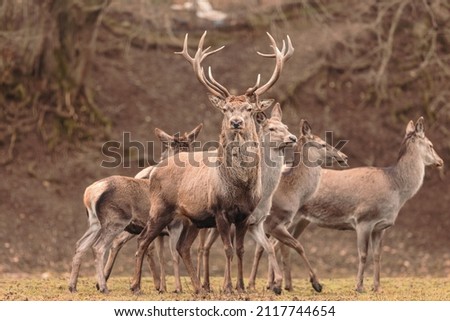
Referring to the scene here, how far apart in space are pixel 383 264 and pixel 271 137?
686 cm

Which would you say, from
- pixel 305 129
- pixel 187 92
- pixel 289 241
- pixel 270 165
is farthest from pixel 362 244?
pixel 187 92

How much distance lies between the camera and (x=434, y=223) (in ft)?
69.7

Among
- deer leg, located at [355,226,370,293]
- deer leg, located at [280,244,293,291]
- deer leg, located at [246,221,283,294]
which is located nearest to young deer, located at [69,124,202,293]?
deer leg, located at [246,221,283,294]

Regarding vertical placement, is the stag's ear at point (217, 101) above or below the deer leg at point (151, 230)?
above

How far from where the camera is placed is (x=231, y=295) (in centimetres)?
1268

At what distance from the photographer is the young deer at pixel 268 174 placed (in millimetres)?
13523

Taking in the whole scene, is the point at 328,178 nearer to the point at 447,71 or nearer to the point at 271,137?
the point at 271,137

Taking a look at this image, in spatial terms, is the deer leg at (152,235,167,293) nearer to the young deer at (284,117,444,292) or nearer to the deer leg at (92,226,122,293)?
the deer leg at (92,226,122,293)

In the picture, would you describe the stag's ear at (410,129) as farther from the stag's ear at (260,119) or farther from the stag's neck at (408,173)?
the stag's ear at (260,119)

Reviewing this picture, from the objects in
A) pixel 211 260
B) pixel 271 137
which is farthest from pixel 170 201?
pixel 211 260

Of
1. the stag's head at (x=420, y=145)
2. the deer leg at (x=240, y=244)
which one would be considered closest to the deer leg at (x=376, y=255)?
the stag's head at (x=420, y=145)

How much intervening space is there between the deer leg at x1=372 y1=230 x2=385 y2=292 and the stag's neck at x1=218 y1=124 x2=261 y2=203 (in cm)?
264

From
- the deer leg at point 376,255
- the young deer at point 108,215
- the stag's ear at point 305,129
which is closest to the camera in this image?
the young deer at point 108,215

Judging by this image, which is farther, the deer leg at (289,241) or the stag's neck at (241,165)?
the deer leg at (289,241)
